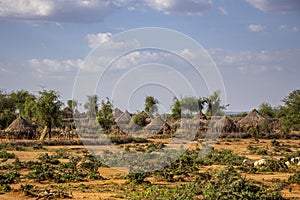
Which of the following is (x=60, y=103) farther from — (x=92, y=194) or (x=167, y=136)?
(x=92, y=194)

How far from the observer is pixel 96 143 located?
102 feet

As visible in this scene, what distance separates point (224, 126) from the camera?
41688 mm

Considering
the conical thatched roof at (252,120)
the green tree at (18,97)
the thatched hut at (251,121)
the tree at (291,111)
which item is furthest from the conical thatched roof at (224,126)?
the green tree at (18,97)

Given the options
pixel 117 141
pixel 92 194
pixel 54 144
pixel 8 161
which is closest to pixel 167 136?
pixel 117 141

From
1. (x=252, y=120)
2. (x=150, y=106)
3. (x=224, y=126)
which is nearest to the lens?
(x=224, y=126)

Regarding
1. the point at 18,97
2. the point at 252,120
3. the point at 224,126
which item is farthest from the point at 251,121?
the point at 18,97

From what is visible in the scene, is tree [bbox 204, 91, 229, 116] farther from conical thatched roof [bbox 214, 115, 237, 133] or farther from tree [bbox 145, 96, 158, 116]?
conical thatched roof [bbox 214, 115, 237, 133]

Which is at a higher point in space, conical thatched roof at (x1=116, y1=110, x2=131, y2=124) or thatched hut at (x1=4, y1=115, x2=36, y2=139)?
conical thatched roof at (x1=116, y1=110, x2=131, y2=124)

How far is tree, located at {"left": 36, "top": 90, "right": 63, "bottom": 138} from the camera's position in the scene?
32594 millimetres

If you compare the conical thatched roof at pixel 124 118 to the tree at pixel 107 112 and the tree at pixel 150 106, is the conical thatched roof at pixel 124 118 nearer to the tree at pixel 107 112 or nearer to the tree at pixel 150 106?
the tree at pixel 107 112

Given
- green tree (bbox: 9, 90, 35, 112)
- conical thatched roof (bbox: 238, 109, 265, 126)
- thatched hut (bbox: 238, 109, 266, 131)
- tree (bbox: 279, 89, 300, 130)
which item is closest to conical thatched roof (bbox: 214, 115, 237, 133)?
thatched hut (bbox: 238, 109, 266, 131)

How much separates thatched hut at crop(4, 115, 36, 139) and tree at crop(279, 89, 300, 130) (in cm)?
1765

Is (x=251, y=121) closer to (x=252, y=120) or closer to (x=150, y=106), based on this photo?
(x=252, y=120)

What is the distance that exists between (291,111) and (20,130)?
1861 centimetres
